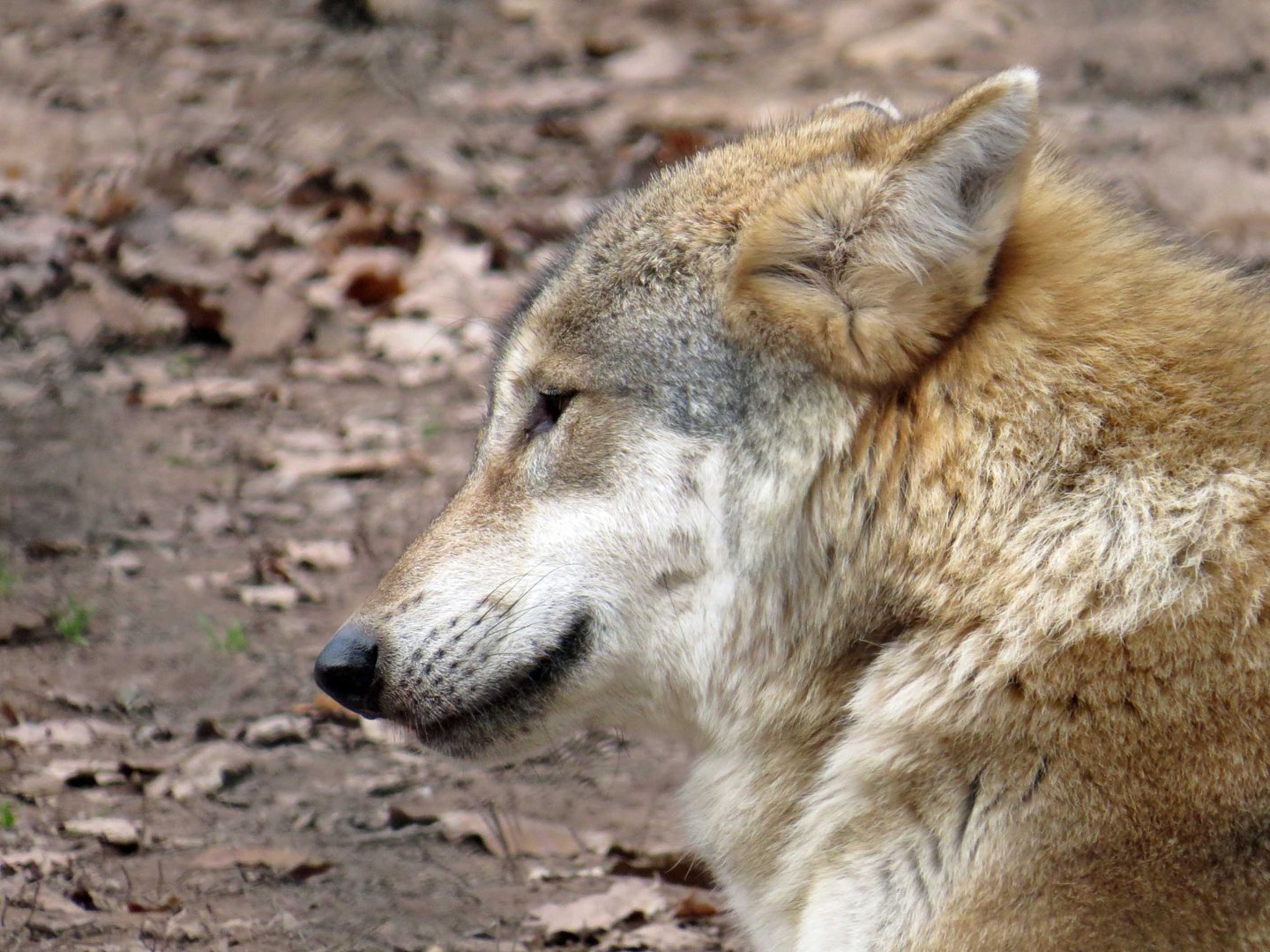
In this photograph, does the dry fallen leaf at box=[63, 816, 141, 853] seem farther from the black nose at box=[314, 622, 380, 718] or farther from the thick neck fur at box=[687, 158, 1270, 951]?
the thick neck fur at box=[687, 158, 1270, 951]

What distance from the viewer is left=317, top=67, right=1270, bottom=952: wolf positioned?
273 cm

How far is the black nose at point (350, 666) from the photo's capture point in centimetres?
344

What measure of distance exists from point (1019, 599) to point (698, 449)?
81 cm

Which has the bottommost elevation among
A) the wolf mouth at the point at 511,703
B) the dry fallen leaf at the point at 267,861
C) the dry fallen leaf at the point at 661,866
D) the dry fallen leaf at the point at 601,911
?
the dry fallen leaf at the point at 661,866

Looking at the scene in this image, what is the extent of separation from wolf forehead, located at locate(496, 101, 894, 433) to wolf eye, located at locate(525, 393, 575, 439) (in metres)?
0.04

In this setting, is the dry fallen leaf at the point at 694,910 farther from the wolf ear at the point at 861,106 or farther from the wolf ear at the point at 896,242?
the wolf ear at the point at 861,106

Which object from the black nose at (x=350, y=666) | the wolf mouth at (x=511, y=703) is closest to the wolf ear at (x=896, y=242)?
the wolf mouth at (x=511, y=703)

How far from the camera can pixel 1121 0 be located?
34.2 ft

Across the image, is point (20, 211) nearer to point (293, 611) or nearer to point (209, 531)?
point (209, 531)

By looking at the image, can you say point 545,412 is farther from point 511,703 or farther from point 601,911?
point 601,911

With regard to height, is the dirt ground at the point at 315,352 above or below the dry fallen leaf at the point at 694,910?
above

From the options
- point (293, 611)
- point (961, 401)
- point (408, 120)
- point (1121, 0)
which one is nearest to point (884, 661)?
point (961, 401)

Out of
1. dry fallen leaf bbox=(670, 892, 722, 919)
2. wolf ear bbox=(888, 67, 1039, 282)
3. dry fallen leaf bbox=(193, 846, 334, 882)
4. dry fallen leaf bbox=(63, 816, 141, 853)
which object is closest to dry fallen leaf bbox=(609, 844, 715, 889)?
dry fallen leaf bbox=(670, 892, 722, 919)

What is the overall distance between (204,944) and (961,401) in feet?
7.96
